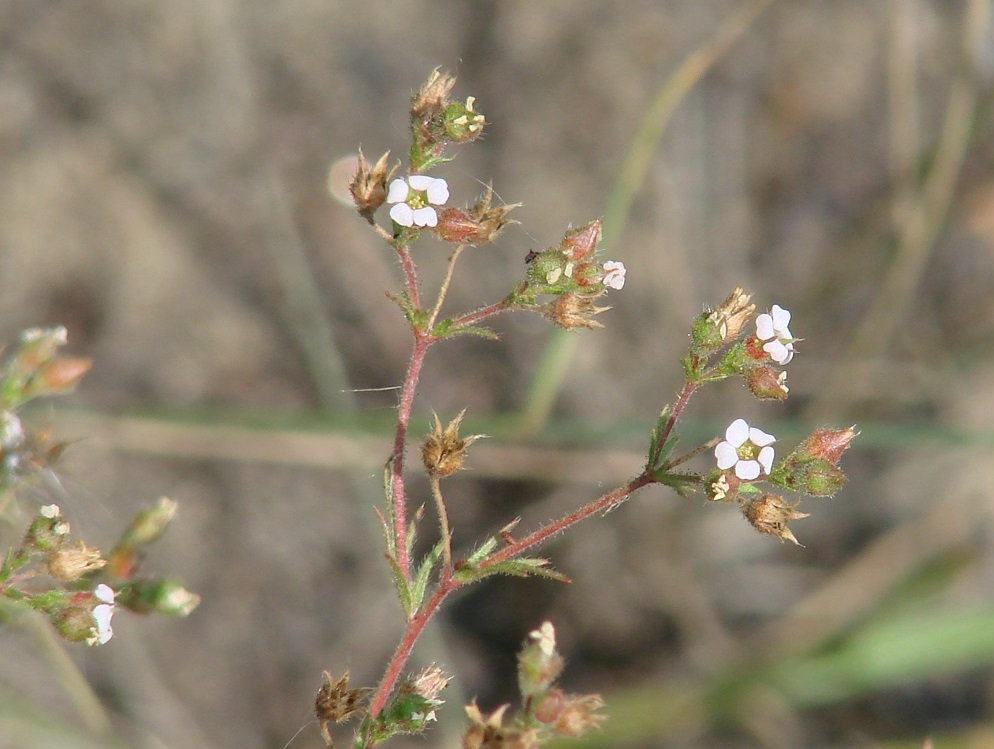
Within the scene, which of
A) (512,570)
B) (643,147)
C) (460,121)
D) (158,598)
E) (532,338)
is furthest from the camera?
(532,338)

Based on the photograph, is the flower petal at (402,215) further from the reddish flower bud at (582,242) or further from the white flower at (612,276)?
the white flower at (612,276)

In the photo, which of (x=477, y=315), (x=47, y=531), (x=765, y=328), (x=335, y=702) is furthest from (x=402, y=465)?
(x=765, y=328)

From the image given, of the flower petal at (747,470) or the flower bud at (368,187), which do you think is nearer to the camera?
the flower petal at (747,470)

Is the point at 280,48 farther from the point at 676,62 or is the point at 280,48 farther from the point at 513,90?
the point at 676,62

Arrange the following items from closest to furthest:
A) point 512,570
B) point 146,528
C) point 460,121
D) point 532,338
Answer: point 512,570
point 460,121
point 146,528
point 532,338

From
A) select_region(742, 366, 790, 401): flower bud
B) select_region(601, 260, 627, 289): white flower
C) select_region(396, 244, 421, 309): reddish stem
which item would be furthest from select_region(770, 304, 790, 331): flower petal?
select_region(396, 244, 421, 309): reddish stem

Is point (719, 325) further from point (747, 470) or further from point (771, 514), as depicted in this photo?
point (771, 514)

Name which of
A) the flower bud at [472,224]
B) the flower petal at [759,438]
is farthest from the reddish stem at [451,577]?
the flower bud at [472,224]

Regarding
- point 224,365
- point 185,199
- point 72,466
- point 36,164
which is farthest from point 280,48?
point 72,466
